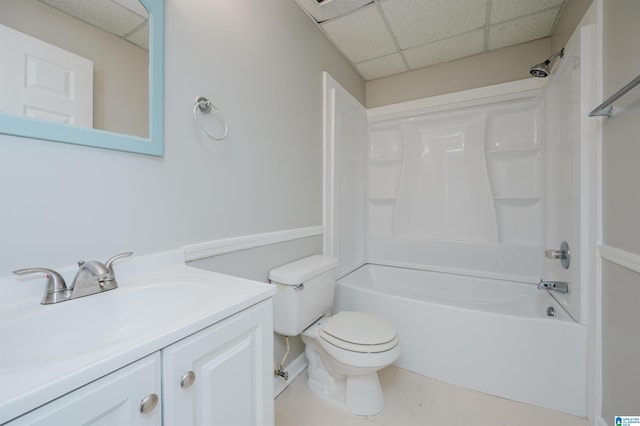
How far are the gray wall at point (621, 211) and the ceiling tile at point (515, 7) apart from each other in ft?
2.01

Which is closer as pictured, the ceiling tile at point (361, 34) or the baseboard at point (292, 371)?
the baseboard at point (292, 371)

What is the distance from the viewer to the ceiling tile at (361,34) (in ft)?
5.88

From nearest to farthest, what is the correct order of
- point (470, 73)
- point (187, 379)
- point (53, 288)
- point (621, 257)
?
point (187, 379) → point (53, 288) → point (621, 257) → point (470, 73)

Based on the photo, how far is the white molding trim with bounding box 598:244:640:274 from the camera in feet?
3.18

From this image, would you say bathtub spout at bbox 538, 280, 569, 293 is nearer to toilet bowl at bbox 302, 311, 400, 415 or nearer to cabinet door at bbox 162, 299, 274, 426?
toilet bowl at bbox 302, 311, 400, 415

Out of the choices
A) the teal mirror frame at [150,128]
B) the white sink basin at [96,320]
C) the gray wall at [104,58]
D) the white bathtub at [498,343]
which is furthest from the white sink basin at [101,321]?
the white bathtub at [498,343]

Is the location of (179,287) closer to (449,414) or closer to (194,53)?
(194,53)

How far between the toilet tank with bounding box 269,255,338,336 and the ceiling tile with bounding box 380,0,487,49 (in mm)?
1722

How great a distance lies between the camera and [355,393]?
1409mm

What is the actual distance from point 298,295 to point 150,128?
993 millimetres

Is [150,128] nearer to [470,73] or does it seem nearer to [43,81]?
[43,81]

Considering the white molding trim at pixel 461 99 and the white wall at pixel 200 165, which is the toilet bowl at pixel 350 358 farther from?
the white molding trim at pixel 461 99

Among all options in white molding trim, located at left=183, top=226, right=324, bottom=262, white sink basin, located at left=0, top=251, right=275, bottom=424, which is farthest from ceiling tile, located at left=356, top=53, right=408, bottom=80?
white sink basin, located at left=0, top=251, right=275, bottom=424

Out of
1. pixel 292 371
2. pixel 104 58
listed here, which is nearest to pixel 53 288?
pixel 104 58
